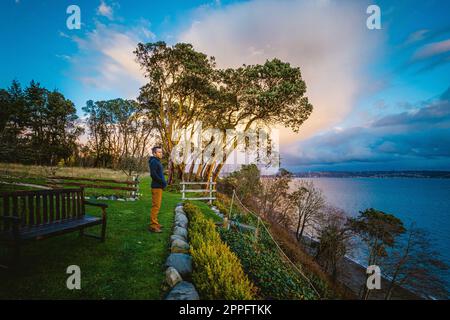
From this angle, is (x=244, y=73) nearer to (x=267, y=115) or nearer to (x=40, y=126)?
(x=267, y=115)

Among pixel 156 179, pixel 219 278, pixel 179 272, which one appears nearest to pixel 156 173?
pixel 156 179

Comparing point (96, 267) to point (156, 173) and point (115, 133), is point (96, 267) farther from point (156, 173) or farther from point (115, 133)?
point (115, 133)

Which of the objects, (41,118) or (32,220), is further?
(41,118)

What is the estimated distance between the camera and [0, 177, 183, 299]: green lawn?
3049 millimetres

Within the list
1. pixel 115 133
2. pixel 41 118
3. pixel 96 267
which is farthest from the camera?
pixel 115 133

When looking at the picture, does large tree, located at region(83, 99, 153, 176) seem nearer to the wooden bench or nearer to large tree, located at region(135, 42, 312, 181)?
large tree, located at region(135, 42, 312, 181)

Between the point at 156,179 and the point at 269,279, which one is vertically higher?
the point at 156,179

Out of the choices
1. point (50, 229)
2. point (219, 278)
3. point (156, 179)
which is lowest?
point (219, 278)

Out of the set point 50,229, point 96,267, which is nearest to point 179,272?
point 96,267

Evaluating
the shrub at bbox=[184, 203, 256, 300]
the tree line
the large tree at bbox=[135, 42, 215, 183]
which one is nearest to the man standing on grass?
the shrub at bbox=[184, 203, 256, 300]

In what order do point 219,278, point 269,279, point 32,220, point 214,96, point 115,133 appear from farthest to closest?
1. point 115,133
2. point 214,96
3. point 269,279
4. point 32,220
5. point 219,278

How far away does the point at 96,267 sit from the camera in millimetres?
3811
